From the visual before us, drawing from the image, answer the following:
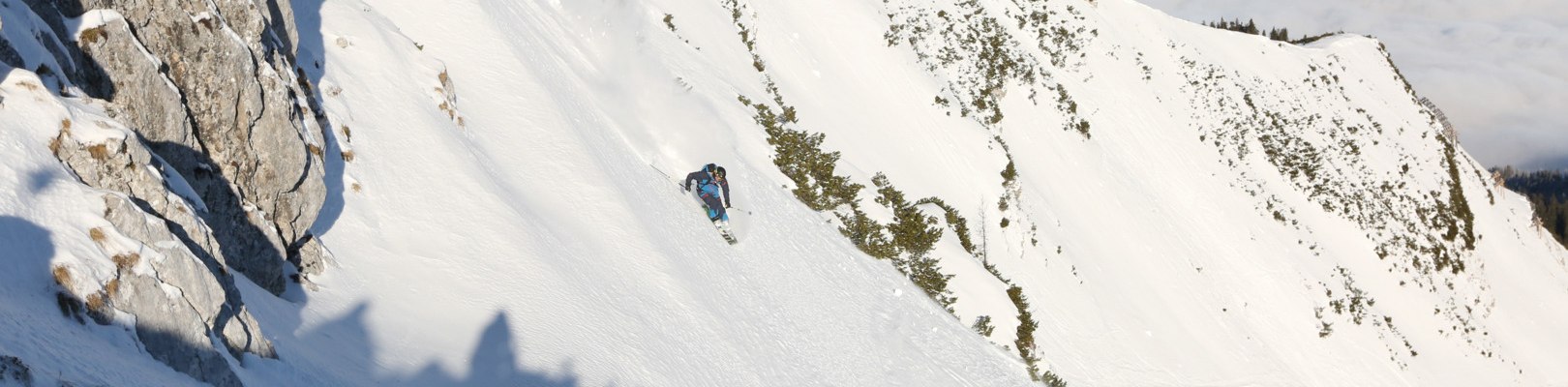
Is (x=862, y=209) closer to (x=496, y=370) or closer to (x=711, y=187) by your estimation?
(x=711, y=187)

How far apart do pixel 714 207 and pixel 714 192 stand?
317 mm

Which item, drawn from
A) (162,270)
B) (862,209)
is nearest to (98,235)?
(162,270)

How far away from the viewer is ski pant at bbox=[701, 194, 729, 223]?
18.1 metres

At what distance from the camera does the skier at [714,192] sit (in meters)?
18.1

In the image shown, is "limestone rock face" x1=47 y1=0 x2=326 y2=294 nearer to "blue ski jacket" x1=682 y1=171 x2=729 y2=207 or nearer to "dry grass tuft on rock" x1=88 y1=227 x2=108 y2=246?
"dry grass tuft on rock" x1=88 y1=227 x2=108 y2=246

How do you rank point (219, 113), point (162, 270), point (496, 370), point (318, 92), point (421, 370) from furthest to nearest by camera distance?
1. point (318, 92)
2. point (496, 370)
3. point (219, 113)
4. point (421, 370)
5. point (162, 270)

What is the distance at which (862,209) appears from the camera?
2486cm

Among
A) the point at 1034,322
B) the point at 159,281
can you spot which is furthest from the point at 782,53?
the point at 159,281

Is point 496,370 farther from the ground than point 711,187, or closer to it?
closer to it

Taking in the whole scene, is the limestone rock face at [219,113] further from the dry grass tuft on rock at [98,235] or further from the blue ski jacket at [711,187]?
the blue ski jacket at [711,187]

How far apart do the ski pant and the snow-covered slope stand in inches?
14.6

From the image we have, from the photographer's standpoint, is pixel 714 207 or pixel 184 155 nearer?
pixel 184 155

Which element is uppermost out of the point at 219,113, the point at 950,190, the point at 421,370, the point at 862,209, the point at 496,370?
the point at 950,190

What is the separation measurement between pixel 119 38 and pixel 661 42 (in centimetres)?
1894
